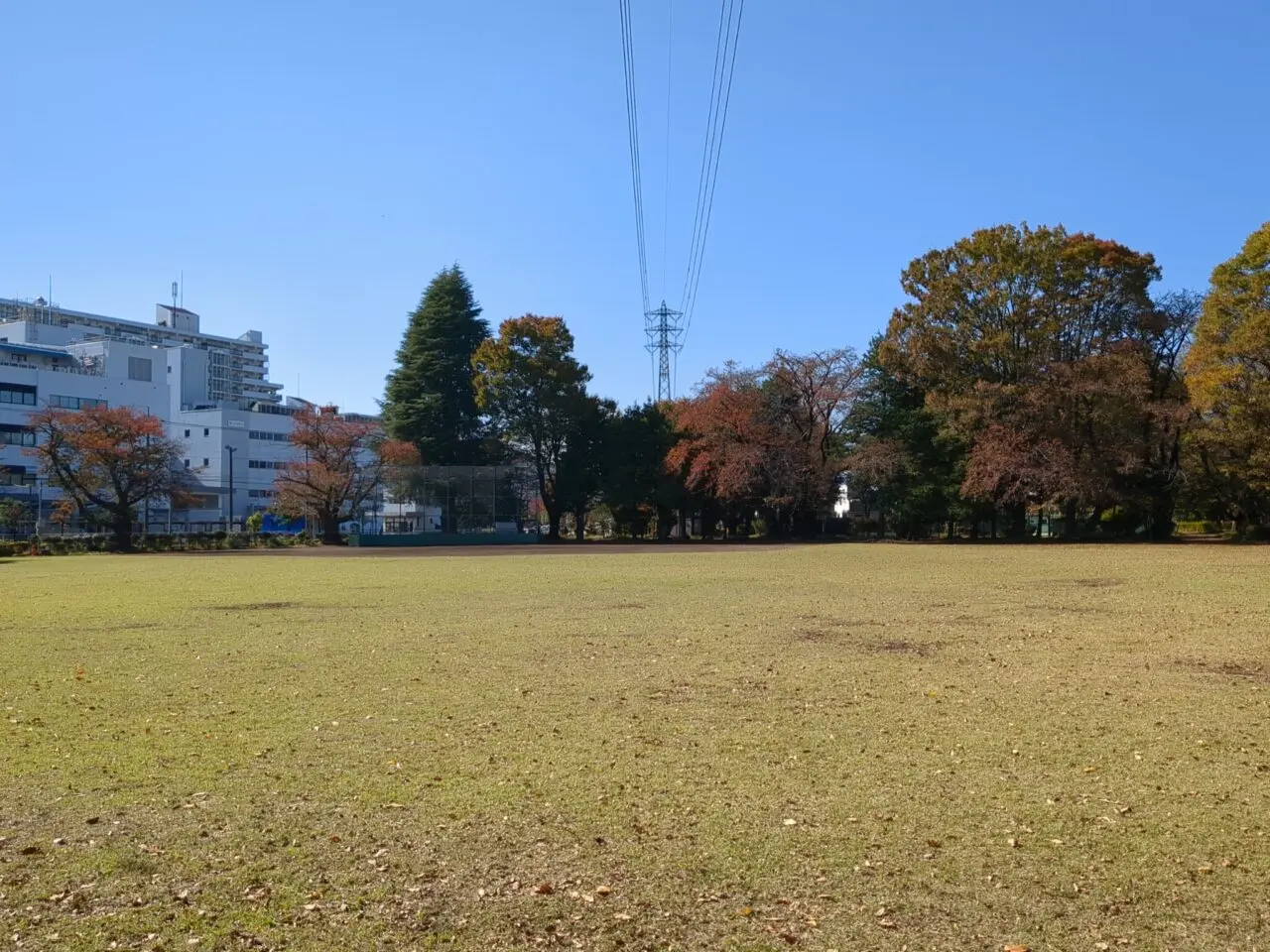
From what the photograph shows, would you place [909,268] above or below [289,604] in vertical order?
above

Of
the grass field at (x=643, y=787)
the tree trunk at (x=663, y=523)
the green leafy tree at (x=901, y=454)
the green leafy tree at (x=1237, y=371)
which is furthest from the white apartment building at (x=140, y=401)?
the grass field at (x=643, y=787)

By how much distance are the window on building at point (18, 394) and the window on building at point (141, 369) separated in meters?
10.8

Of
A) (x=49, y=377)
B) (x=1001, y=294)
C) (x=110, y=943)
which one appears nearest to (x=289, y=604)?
(x=110, y=943)

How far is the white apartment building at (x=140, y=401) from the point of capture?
80.7 m

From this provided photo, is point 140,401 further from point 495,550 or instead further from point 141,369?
point 495,550

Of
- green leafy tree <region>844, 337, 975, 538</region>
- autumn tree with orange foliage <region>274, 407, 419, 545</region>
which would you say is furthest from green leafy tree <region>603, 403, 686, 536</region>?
autumn tree with orange foliage <region>274, 407, 419, 545</region>

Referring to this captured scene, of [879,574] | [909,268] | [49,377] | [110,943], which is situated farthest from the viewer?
[49,377]

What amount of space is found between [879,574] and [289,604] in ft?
49.3

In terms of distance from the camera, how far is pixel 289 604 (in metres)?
20.2

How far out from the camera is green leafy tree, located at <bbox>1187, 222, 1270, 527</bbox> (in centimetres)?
3962

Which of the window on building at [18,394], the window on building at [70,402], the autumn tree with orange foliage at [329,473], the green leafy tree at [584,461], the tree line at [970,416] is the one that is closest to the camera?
the tree line at [970,416]

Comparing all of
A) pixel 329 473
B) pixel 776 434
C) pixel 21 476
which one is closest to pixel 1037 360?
pixel 776 434

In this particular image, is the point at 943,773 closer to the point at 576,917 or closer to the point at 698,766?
the point at 698,766

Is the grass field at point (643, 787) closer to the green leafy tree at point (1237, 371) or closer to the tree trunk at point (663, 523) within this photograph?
the green leafy tree at point (1237, 371)
